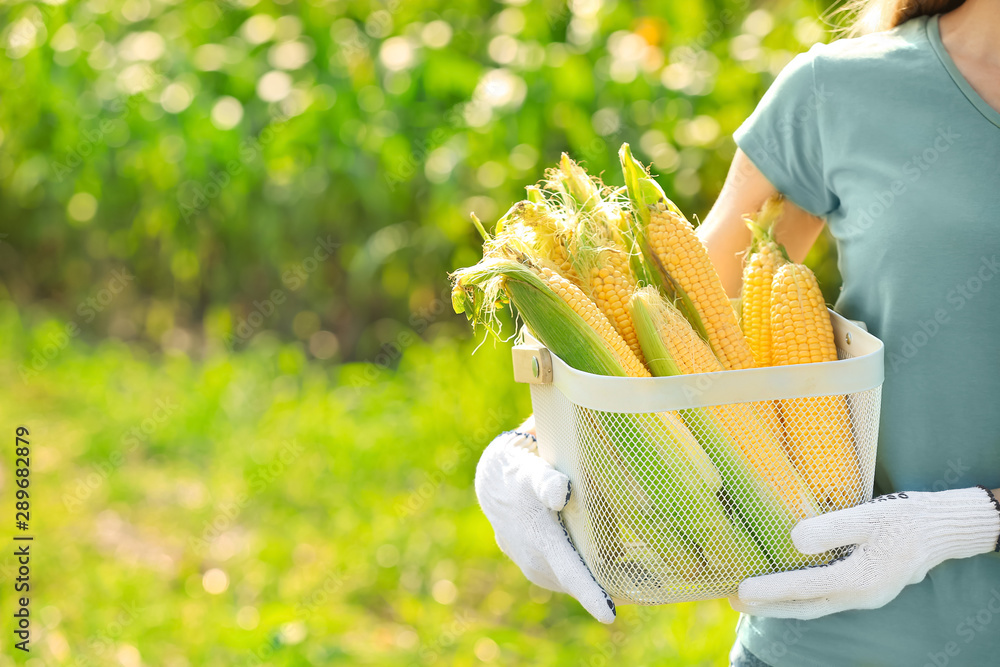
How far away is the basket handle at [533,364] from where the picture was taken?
97 centimetres

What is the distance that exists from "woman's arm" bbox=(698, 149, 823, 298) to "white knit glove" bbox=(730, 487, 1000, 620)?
1.21 ft

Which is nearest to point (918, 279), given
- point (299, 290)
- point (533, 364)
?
point (533, 364)

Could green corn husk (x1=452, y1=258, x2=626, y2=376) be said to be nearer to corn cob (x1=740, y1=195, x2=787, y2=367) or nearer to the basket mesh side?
the basket mesh side

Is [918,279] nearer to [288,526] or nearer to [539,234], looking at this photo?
[539,234]

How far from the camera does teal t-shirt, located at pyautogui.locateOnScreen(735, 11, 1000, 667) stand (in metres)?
0.99

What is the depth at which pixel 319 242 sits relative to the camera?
161 inches

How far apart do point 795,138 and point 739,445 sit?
0.44 meters

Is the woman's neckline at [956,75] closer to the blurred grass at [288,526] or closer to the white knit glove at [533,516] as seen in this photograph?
the white knit glove at [533,516]

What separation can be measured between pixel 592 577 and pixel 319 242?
3282 mm

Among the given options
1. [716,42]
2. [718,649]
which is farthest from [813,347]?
[716,42]

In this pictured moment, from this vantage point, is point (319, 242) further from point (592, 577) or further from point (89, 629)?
point (592, 577)

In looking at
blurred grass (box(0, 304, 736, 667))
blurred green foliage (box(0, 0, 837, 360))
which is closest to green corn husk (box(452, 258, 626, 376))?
blurred grass (box(0, 304, 736, 667))

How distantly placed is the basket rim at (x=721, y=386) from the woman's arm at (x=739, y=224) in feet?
0.99

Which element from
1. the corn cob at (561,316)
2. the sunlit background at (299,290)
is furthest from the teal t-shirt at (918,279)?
the sunlit background at (299,290)
